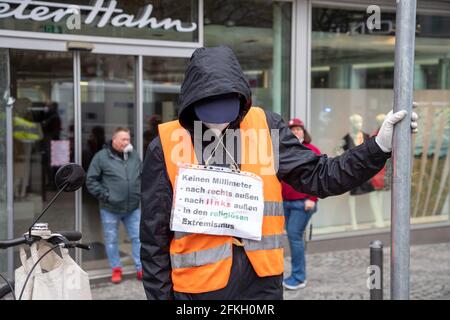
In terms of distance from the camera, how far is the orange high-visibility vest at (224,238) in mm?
2762

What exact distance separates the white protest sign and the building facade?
14.7 ft

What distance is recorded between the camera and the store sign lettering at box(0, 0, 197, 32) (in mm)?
6570

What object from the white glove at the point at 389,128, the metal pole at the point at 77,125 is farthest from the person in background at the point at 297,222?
the white glove at the point at 389,128

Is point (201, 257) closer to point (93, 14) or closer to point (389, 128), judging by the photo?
point (389, 128)

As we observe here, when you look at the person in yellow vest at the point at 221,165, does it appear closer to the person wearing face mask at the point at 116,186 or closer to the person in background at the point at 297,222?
the person in background at the point at 297,222

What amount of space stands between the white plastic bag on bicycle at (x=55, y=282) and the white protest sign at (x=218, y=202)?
54 cm

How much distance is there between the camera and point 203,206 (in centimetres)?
284

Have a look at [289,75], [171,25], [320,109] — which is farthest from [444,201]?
[171,25]

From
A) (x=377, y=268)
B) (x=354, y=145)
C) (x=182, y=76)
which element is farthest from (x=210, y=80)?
(x=354, y=145)

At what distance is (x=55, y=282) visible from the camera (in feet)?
7.72

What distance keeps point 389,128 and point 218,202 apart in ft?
2.93

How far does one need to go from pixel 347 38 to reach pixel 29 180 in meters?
5.11

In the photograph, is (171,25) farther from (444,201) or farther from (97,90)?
(444,201)

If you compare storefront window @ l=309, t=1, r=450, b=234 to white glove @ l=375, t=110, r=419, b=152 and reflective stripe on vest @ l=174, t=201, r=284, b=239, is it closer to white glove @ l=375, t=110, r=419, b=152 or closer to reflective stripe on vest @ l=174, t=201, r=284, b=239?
reflective stripe on vest @ l=174, t=201, r=284, b=239
